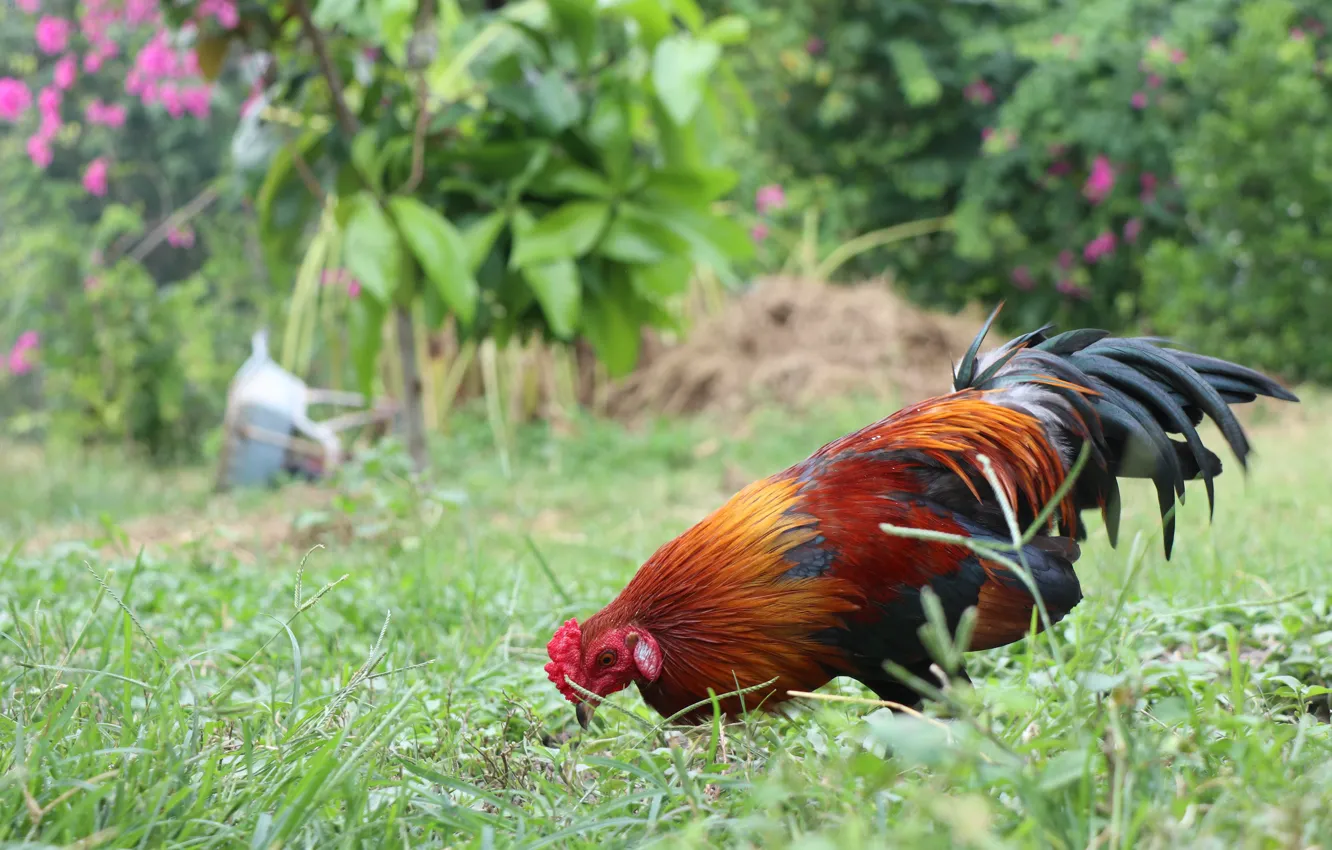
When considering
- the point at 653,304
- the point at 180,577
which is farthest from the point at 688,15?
the point at 180,577

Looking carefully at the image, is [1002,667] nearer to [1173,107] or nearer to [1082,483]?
[1082,483]

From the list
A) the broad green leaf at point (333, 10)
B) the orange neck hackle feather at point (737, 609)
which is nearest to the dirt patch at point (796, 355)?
the broad green leaf at point (333, 10)

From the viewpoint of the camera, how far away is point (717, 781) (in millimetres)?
1510

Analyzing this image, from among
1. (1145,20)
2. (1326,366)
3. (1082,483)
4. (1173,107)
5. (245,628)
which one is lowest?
(1326,366)

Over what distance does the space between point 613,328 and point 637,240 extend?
1.50 feet

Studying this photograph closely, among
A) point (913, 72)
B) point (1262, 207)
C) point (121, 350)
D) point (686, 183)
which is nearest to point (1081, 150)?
point (913, 72)

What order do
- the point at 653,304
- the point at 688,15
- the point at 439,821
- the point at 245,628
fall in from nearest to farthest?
the point at 439,821
the point at 245,628
the point at 688,15
the point at 653,304

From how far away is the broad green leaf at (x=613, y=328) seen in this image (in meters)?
4.53

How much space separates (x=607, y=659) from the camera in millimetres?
1920

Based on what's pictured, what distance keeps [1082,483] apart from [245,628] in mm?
1893

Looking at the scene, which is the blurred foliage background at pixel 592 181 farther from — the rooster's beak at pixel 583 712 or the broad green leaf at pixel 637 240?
the rooster's beak at pixel 583 712

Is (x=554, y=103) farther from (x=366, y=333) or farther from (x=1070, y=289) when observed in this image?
(x=1070, y=289)

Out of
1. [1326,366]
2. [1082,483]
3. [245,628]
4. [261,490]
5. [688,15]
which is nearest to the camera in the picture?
[1082,483]

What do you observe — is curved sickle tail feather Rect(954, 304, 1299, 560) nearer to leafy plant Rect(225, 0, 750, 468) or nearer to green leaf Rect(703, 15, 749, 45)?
leafy plant Rect(225, 0, 750, 468)
